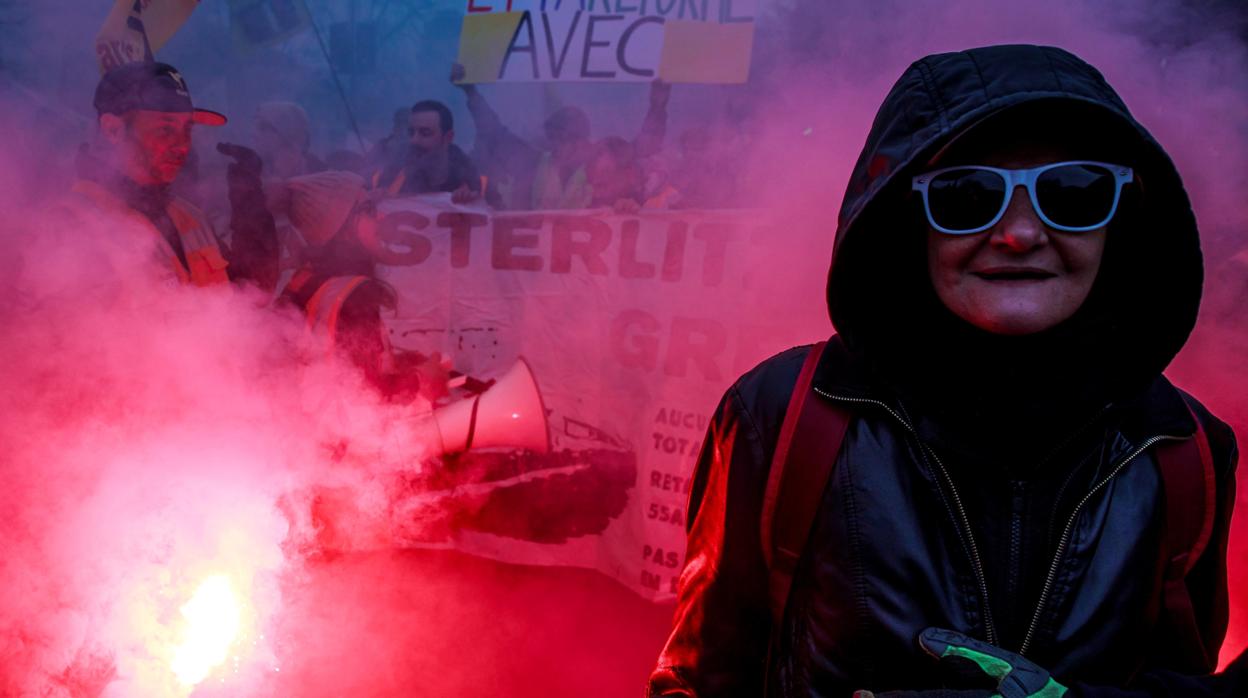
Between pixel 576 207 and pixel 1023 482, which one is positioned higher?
pixel 576 207

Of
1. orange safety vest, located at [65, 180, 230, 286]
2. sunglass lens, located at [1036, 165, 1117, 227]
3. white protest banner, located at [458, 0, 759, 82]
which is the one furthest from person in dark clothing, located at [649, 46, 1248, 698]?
orange safety vest, located at [65, 180, 230, 286]

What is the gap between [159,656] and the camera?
3.60 m

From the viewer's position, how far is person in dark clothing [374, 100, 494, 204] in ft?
12.8

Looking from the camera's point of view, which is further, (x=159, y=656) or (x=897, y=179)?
(x=159, y=656)

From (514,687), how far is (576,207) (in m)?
2.39

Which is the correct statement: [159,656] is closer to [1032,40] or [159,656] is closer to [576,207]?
[576,207]

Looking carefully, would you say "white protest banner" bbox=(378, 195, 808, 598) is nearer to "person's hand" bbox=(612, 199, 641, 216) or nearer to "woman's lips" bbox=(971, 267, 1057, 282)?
"person's hand" bbox=(612, 199, 641, 216)

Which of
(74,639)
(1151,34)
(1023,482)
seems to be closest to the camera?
(1023,482)

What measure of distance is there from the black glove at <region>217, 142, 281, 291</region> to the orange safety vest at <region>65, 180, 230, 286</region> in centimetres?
9

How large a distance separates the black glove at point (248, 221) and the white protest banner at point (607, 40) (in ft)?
4.25

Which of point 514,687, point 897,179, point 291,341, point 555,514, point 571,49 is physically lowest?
point 514,687

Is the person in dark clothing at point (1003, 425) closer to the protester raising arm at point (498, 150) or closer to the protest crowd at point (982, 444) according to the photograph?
the protest crowd at point (982, 444)

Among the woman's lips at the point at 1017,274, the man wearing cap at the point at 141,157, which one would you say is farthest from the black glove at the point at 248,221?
the woman's lips at the point at 1017,274

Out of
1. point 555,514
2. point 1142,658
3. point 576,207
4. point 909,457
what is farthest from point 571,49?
point 1142,658
